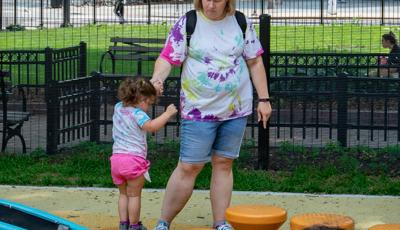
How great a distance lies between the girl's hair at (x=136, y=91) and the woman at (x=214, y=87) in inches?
4.3

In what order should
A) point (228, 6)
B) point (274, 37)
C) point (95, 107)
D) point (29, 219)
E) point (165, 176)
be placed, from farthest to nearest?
1. point (274, 37)
2. point (95, 107)
3. point (165, 176)
4. point (228, 6)
5. point (29, 219)

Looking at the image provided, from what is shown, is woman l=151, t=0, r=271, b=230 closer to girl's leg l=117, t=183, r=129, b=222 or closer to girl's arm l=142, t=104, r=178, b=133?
girl's arm l=142, t=104, r=178, b=133

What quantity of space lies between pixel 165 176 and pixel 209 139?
8.54 ft

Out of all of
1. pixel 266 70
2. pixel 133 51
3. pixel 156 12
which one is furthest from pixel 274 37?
pixel 266 70

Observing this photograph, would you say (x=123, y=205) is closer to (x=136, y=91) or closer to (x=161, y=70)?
(x=136, y=91)

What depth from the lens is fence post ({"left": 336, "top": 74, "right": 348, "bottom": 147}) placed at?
34.1 feet

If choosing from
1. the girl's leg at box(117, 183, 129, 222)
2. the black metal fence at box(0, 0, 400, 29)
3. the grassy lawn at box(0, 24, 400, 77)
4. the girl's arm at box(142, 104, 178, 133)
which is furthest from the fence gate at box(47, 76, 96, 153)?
the black metal fence at box(0, 0, 400, 29)

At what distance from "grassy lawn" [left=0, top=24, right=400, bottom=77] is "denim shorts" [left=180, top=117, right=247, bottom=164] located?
1177cm

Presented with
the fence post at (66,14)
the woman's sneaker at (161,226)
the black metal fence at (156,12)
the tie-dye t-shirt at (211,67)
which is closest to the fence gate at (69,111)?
the woman's sneaker at (161,226)

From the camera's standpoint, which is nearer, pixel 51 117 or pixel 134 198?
pixel 134 198

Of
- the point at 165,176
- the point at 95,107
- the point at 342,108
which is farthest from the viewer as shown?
the point at 95,107

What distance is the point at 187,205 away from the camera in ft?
26.8

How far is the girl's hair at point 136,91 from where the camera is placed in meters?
6.79

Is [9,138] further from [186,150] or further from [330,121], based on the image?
[186,150]
